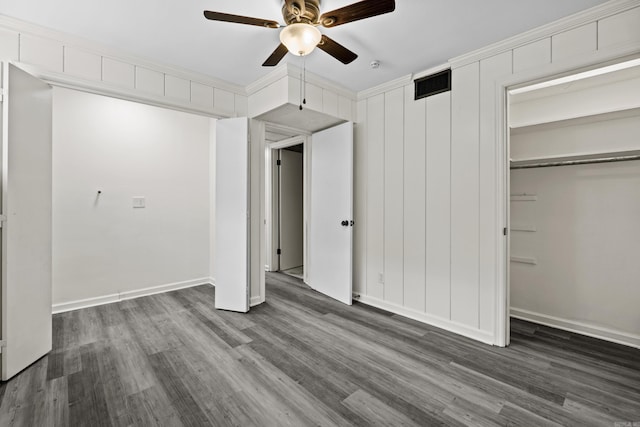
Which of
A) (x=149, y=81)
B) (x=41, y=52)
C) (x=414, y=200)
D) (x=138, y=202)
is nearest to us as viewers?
(x=41, y=52)

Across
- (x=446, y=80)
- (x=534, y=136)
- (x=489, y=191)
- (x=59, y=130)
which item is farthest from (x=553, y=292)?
(x=59, y=130)

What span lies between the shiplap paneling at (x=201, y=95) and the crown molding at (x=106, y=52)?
39mm

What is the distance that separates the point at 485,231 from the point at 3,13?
3.94 meters

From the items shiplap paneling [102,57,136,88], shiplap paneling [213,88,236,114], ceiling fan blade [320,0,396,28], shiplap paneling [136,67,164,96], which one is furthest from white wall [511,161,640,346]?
shiplap paneling [102,57,136,88]

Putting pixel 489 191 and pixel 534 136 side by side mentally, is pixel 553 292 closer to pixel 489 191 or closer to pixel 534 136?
pixel 489 191

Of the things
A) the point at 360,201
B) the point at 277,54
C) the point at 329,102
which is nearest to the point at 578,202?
the point at 360,201

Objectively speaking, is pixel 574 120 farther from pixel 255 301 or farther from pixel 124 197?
pixel 124 197

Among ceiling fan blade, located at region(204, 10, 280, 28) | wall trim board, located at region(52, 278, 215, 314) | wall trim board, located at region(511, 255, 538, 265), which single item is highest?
ceiling fan blade, located at region(204, 10, 280, 28)

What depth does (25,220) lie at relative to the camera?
6.72 feet

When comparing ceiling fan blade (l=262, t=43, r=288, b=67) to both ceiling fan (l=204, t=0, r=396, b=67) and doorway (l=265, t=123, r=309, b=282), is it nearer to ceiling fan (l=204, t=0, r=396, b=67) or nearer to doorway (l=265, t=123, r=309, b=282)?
ceiling fan (l=204, t=0, r=396, b=67)

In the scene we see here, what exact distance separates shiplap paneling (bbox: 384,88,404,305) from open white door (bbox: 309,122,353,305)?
403mm

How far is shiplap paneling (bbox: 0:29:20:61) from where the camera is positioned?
6.84 ft

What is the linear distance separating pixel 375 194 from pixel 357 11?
6.59 ft

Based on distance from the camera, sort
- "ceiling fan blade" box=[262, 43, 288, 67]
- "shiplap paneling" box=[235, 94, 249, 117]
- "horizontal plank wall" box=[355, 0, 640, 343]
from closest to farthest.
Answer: "ceiling fan blade" box=[262, 43, 288, 67] → "horizontal plank wall" box=[355, 0, 640, 343] → "shiplap paneling" box=[235, 94, 249, 117]
